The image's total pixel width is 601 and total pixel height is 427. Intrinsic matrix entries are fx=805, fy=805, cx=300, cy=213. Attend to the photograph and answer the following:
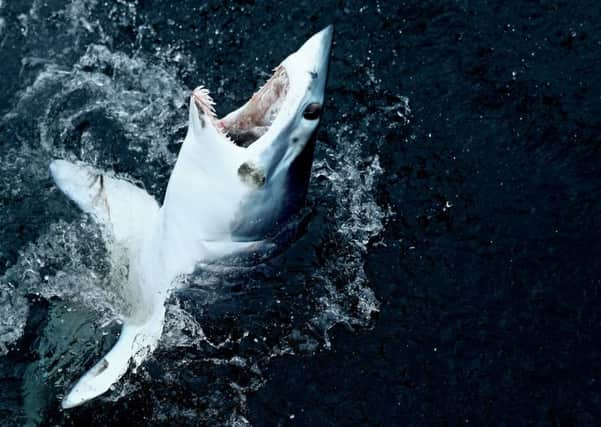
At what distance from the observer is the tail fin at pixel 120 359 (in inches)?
171

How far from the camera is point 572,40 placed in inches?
267

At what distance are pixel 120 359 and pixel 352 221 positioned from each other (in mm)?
2045

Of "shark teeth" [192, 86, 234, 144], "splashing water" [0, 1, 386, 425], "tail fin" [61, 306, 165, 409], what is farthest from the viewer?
"splashing water" [0, 1, 386, 425]

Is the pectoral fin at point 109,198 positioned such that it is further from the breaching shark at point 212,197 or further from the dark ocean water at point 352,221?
the dark ocean water at point 352,221

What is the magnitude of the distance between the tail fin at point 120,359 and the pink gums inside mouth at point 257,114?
51.1 inches

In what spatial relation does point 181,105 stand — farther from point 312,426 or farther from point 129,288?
point 312,426

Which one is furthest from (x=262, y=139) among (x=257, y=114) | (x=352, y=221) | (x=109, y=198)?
(x=352, y=221)

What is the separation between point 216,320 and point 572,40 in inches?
153

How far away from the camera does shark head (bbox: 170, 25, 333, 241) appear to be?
157 inches

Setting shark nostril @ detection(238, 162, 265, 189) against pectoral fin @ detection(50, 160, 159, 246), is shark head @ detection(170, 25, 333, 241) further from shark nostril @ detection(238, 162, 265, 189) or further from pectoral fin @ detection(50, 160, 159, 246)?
pectoral fin @ detection(50, 160, 159, 246)

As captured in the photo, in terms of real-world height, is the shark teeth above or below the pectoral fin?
below

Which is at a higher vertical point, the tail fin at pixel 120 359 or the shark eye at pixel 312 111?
the shark eye at pixel 312 111

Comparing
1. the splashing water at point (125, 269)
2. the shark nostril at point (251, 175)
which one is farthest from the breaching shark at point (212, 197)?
the splashing water at point (125, 269)

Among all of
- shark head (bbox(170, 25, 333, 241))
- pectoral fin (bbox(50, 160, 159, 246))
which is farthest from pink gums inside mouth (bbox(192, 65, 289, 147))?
pectoral fin (bbox(50, 160, 159, 246))
